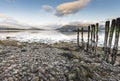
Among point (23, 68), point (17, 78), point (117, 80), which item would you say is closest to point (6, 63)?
point (23, 68)

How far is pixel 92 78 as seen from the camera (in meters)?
12.1

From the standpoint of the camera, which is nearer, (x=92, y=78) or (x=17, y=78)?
(x=17, y=78)

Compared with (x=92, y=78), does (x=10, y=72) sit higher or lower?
higher

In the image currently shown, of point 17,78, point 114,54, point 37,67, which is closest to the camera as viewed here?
point 17,78

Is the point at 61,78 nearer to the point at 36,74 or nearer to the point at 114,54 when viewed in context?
the point at 36,74

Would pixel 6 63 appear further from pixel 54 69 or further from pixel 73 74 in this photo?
pixel 73 74

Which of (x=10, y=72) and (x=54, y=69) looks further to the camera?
(x=54, y=69)

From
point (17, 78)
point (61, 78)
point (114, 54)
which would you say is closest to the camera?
point (17, 78)

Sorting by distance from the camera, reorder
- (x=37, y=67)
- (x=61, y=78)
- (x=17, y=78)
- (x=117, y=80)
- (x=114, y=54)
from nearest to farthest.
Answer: (x=17, y=78), (x=61, y=78), (x=37, y=67), (x=117, y=80), (x=114, y=54)

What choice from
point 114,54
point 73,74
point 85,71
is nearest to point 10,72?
point 73,74

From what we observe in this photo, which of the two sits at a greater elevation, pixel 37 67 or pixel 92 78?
pixel 37 67

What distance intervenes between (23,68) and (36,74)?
1.18 metres

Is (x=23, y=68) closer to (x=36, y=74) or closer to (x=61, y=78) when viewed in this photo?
(x=36, y=74)

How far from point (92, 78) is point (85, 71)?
0.69 meters
